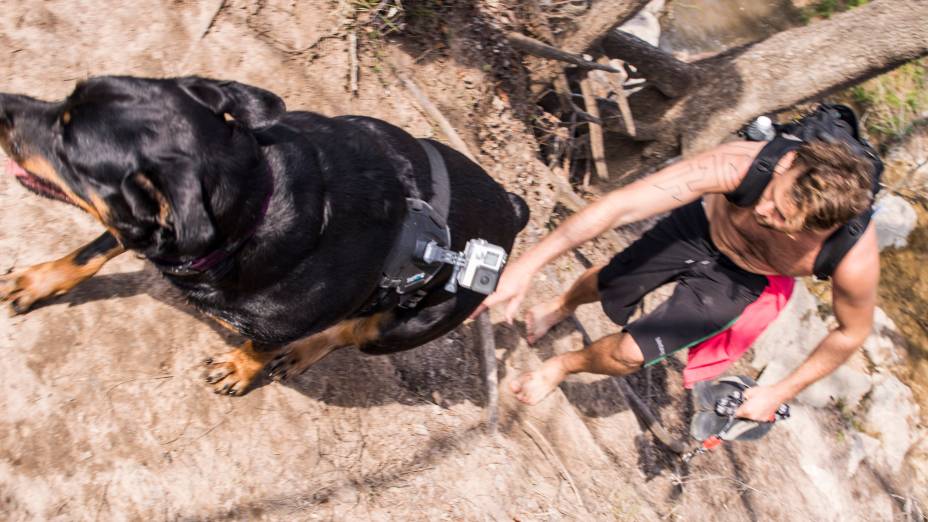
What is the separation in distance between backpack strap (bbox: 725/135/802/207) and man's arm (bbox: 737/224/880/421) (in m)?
0.47

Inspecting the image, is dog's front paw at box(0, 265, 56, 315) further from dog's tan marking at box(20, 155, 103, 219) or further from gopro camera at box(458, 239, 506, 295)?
gopro camera at box(458, 239, 506, 295)

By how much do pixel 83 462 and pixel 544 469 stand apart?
224 cm

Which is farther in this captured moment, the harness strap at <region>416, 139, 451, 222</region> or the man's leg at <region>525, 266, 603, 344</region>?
the man's leg at <region>525, 266, 603, 344</region>

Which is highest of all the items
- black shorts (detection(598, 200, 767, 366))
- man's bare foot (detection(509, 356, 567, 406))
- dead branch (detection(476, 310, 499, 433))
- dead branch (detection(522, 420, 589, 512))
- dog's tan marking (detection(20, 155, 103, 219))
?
dog's tan marking (detection(20, 155, 103, 219))

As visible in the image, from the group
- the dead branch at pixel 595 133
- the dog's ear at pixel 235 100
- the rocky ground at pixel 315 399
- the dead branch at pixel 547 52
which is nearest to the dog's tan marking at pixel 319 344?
the rocky ground at pixel 315 399

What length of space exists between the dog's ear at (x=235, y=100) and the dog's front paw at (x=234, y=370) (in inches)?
44.1

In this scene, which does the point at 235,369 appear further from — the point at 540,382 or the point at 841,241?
the point at 841,241

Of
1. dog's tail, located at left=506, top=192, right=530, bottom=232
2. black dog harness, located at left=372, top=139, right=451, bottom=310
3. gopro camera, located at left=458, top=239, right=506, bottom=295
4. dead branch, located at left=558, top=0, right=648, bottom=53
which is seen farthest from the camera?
dead branch, located at left=558, top=0, right=648, bottom=53

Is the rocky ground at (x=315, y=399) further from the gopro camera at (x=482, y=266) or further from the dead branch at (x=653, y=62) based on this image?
Answer: the gopro camera at (x=482, y=266)

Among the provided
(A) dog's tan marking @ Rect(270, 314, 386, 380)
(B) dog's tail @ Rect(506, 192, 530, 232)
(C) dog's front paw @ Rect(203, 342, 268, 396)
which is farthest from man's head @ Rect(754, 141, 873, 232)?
(C) dog's front paw @ Rect(203, 342, 268, 396)

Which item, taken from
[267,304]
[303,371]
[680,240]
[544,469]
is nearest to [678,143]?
[680,240]

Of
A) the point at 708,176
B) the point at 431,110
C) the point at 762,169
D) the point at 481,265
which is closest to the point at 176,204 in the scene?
the point at 481,265

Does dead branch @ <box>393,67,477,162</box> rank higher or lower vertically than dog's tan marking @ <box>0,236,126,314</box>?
lower

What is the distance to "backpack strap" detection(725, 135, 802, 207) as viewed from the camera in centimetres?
284
